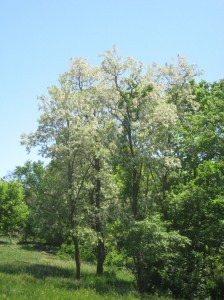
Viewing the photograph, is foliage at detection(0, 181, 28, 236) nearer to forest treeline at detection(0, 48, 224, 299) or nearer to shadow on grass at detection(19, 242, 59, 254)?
shadow on grass at detection(19, 242, 59, 254)

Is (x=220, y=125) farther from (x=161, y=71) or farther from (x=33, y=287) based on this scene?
(x=33, y=287)

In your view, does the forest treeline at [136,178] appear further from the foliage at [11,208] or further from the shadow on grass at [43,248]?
the foliage at [11,208]

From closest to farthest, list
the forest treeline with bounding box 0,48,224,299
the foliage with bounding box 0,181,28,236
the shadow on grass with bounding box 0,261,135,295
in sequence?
the shadow on grass with bounding box 0,261,135,295
the forest treeline with bounding box 0,48,224,299
the foliage with bounding box 0,181,28,236

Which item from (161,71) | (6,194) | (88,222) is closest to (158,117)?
(161,71)

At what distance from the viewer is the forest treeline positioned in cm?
2055

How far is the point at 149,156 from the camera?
21547 millimetres

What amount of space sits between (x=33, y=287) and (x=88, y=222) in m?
10.2

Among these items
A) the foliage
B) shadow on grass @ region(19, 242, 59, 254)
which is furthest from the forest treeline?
the foliage

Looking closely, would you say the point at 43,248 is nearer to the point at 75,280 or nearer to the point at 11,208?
the point at 11,208

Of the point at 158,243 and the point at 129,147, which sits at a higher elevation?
the point at 129,147

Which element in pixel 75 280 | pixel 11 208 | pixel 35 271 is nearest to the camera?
pixel 75 280

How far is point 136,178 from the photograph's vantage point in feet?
74.9

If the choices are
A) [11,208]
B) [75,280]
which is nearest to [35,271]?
[75,280]

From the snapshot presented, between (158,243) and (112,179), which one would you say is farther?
(112,179)
